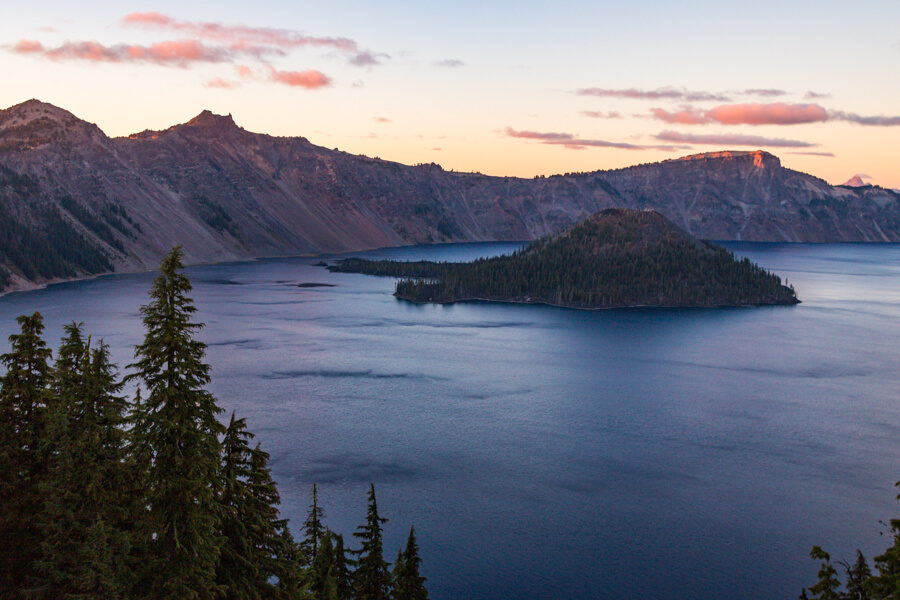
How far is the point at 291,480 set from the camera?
2349 inches

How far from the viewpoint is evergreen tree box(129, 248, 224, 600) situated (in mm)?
20375

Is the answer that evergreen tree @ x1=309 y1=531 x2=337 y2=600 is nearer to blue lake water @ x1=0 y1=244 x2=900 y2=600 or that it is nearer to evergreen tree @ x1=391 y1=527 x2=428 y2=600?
evergreen tree @ x1=391 y1=527 x2=428 y2=600

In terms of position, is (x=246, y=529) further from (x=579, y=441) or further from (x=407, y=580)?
(x=579, y=441)

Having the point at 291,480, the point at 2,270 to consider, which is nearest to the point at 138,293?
the point at 2,270

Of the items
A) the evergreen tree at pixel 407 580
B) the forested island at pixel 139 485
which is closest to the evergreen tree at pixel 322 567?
the forested island at pixel 139 485

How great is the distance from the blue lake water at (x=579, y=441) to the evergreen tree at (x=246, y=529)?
22.2m

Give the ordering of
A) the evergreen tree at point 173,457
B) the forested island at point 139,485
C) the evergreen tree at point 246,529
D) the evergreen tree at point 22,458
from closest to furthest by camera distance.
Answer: the evergreen tree at point 173,457
the forested island at point 139,485
the evergreen tree at point 246,529
the evergreen tree at point 22,458

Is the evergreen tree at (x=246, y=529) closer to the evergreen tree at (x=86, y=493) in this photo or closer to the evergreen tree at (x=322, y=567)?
the evergreen tree at (x=86, y=493)

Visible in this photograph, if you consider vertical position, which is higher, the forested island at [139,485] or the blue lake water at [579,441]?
the forested island at [139,485]

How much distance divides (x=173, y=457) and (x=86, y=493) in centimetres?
431

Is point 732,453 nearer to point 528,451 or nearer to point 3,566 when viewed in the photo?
point 528,451

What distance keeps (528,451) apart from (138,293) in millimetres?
138957

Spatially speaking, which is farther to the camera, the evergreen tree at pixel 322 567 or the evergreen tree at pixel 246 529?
the evergreen tree at pixel 322 567

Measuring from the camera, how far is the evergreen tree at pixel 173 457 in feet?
66.8
